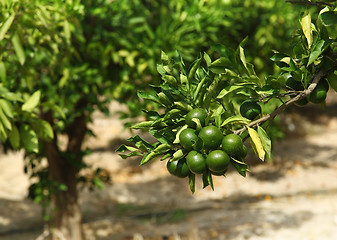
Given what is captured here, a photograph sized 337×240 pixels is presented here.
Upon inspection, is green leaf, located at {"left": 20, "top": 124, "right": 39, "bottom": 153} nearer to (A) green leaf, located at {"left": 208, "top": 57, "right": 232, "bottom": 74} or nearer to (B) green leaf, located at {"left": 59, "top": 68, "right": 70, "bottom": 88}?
(B) green leaf, located at {"left": 59, "top": 68, "right": 70, "bottom": 88}

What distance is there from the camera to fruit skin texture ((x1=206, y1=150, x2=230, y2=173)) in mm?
1520

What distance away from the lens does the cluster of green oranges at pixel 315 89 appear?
5.62ft

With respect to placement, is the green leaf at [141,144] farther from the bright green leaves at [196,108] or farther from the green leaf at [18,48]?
the green leaf at [18,48]

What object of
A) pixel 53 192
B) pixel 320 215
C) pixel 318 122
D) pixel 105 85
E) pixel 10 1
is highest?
pixel 318 122

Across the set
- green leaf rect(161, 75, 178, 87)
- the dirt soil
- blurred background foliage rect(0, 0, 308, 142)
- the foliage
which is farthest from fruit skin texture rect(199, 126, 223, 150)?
the dirt soil

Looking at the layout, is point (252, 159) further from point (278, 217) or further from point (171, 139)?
point (171, 139)

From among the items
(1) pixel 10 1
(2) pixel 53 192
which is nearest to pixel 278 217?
(2) pixel 53 192

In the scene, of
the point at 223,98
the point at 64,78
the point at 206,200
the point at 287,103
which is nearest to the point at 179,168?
the point at 223,98

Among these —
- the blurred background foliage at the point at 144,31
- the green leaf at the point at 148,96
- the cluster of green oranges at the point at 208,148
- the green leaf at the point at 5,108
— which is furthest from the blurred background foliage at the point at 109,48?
the cluster of green oranges at the point at 208,148

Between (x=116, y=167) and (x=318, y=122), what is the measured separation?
17.1 feet

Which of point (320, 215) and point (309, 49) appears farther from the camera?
point (320, 215)

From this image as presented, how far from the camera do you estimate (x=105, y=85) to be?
4.57 metres

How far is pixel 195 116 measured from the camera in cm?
161

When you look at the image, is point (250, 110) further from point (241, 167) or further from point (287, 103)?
point (241, 167)
